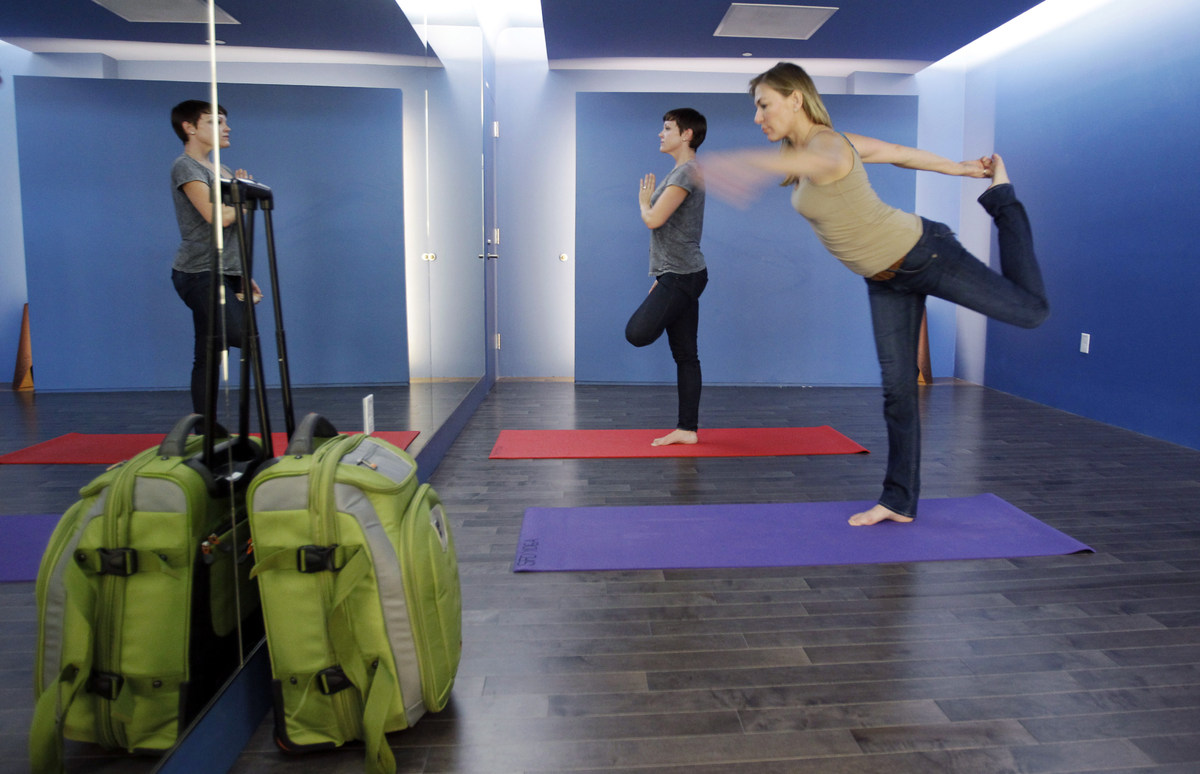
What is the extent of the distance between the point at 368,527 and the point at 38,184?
72 centimetres

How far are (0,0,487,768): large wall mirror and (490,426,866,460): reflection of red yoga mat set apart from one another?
56 cm

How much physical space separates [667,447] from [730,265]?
245 cm

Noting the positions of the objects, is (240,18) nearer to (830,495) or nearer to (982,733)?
(982,733)

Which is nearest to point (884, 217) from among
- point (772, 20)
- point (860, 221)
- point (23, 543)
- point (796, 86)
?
point (860, 221)

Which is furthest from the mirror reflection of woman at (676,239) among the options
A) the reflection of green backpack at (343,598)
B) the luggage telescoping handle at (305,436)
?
the reflection of green backpack at (343,598)

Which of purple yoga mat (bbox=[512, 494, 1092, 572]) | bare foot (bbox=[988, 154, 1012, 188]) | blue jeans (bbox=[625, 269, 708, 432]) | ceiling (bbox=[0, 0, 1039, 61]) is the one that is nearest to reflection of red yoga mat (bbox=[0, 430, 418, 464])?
ceiling (bbox=[0, 0, 1039, 61])

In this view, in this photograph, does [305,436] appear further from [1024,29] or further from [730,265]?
[1024,29]

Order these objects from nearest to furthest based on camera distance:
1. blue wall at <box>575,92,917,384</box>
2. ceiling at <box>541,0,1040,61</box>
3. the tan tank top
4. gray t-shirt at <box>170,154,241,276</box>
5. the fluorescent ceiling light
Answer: gray t-shirt at <box>170,154,241,276</box> < the tan tank top < ceiling at <box>541,0,1040,61</box> < the fluorescent ceiling light < blue wall at <box>575,92,917,384</box>

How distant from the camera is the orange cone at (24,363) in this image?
39.4 inches

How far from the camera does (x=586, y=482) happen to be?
3268 mm

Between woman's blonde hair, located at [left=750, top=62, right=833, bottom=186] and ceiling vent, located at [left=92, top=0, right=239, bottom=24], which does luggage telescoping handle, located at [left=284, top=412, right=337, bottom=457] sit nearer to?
ceiling vent, located at [left=92, top=0, right=239, bottom=24]

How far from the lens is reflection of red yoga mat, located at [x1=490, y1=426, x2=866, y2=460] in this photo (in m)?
3.74

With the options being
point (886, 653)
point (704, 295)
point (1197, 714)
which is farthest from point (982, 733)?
point (704, 295)

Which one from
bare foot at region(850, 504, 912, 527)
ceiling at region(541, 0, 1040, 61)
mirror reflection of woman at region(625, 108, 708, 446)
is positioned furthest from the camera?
ceiling at region(541, 0, 1040, 61)
